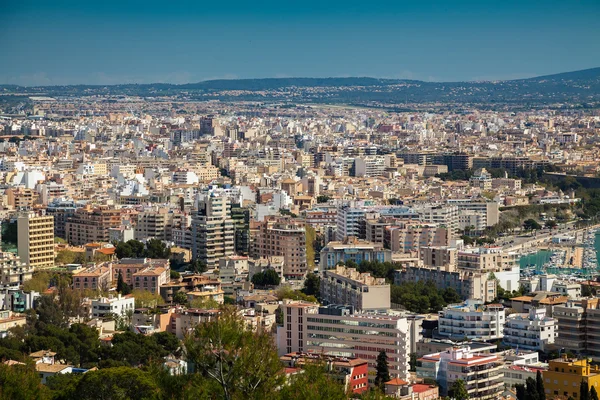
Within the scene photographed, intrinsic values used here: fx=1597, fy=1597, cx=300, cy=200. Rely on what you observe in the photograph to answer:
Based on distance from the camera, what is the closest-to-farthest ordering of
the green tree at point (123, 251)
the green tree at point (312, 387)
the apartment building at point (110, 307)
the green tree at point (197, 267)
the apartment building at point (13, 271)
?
the green tree at point (312, 387) < the apartment building at point (110, 307) < the apartment building at point (13, 271) < the green tree at point (197, 267) < the green tree at point (123, 251)

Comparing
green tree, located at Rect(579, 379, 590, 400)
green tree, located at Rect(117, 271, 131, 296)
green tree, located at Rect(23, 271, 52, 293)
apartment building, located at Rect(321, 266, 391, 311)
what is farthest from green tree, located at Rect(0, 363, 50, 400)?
green tree, located at Rect(117, 271, 131, 296)

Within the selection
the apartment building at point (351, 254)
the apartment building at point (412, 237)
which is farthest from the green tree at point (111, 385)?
the apartment building at point (412, 237)

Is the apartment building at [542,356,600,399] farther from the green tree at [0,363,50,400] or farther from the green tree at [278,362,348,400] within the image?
the green tree at [0,363,50,400]

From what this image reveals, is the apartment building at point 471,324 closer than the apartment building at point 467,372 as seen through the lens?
No

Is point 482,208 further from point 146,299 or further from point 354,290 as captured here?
point 354,290

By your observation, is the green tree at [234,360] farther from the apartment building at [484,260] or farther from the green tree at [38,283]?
the apartment building at [484,260]

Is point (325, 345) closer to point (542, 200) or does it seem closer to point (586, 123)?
point (542, 200)

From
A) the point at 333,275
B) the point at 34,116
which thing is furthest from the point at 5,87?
the point at 333,275
